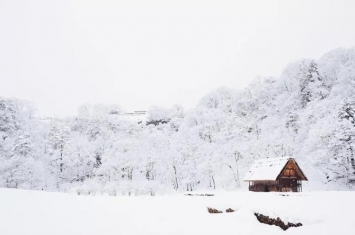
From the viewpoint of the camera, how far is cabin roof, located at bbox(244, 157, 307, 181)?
32.4 meters

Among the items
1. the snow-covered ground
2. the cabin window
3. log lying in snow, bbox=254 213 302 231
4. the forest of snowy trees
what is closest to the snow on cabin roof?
the cabin window

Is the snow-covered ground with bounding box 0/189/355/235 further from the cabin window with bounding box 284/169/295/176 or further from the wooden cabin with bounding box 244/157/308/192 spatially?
the cabin window with bounding box 284/169/295/176

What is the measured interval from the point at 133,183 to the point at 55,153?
14.5 metres

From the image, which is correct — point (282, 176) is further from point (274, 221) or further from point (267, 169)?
point (274, 221)

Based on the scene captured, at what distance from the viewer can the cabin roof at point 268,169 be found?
3242 cm

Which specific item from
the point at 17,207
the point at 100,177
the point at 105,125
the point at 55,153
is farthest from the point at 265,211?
the point at 105,125

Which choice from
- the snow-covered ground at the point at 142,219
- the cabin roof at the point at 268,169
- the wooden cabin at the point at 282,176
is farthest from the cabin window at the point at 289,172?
the snow-covered ground at the point at 142,219

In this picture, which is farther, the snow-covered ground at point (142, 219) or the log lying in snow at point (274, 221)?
the log lying in snow at point (274, 221)

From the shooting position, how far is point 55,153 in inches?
1827

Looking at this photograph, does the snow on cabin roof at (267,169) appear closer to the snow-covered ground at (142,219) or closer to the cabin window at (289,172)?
the cabin window at (289,172)

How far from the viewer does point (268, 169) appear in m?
34.2

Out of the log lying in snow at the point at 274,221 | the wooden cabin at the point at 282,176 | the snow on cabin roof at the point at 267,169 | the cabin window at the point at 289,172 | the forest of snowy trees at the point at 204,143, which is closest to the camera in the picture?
the log lying in snow at the point at 274,221

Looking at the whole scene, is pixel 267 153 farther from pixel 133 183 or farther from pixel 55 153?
pixel 55 153

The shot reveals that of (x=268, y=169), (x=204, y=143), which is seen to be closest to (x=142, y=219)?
(x=268, y=169)
